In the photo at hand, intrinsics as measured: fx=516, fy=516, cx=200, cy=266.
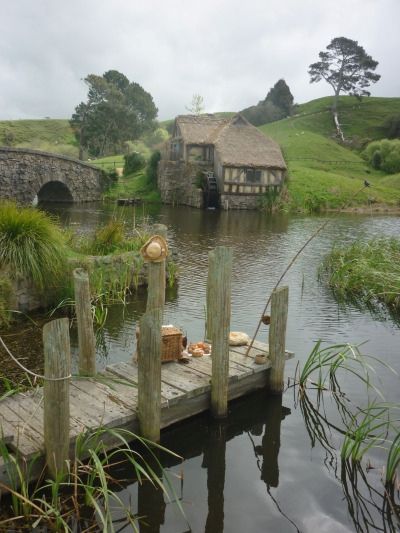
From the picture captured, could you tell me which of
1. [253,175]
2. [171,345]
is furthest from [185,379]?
[253,175]

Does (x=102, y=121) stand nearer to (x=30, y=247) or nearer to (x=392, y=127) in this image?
(x=392, y=127)

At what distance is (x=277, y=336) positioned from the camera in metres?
7.10

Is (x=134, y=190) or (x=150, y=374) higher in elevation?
(x=134, y=190)

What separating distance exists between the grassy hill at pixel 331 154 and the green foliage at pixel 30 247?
48.7 feet

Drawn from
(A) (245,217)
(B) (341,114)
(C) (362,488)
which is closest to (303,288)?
(C) (362,488)

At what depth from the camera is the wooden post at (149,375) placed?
17.1ft

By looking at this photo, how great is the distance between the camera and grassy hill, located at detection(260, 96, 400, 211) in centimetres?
3769

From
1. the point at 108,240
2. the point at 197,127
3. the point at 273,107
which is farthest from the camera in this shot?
the point at 273,107

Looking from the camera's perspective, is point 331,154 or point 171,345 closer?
point 171,345

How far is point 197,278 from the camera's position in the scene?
14.1 metres

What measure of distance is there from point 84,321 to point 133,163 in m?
40.5

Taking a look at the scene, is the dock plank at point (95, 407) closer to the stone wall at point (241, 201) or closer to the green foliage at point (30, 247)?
the green foliage at point (30, 247)

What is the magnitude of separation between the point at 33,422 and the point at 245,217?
86.5ft

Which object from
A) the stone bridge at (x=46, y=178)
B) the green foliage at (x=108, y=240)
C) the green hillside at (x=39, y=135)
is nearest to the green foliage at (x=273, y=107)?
the green hillside at (x=39, y=135)
